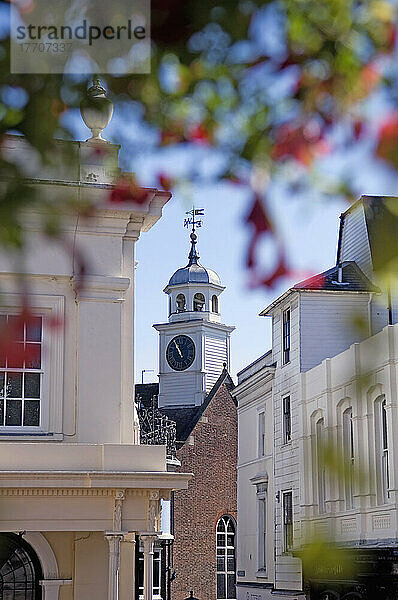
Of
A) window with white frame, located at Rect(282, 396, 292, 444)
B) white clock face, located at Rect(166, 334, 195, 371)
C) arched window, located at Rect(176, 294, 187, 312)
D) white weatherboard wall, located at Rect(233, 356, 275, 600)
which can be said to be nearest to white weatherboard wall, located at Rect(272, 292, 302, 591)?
window with white frame, located at Rect(282, 396, 292, 444)

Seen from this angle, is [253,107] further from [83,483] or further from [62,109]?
[83,483]

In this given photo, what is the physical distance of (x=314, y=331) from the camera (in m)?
26.4

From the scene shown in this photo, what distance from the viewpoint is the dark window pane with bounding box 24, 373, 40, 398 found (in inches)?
599

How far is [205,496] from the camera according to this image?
45.4 m

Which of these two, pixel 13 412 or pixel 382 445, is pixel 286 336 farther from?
pixel 13 412

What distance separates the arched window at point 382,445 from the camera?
66.5ft

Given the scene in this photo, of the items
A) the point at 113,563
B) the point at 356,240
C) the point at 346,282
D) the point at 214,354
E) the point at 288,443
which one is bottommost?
the point at 113,563

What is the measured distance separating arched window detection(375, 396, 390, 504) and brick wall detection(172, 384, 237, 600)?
2380 centimetres

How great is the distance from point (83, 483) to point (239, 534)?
64.2ft

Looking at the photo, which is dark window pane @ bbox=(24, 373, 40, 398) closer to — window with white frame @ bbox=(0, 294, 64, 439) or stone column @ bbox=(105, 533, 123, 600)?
window with white frame @ bbox=(0, 294, 64, 439)

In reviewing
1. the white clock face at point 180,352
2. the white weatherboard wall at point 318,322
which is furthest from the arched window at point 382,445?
the white clock face at point 180,352

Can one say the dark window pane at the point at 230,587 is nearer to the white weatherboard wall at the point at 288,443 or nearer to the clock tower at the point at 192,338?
the clock tower at the point at 192,338

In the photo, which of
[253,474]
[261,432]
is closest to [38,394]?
[261,432]

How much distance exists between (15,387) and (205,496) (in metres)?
31.1
